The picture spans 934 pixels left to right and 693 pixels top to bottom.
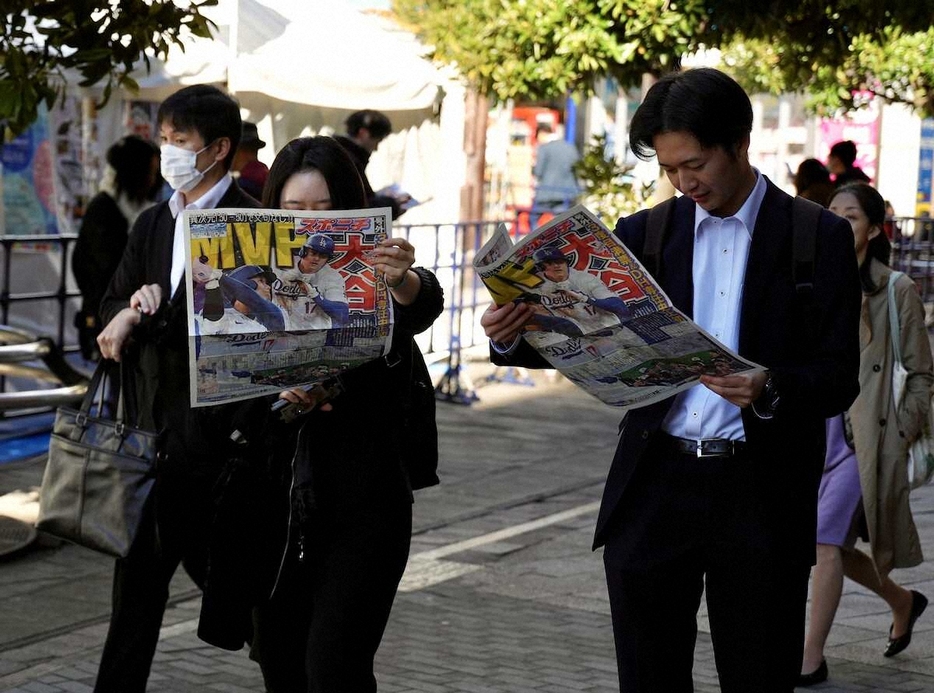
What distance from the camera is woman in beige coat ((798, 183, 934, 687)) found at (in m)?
5.34

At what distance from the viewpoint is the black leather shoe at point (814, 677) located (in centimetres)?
536

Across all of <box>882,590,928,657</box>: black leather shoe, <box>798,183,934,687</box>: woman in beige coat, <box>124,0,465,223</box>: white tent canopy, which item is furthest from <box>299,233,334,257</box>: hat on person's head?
<box>124,0,465,223</box>: white tent canopy

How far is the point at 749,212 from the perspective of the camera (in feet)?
10.8

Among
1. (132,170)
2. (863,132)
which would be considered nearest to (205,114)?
(132,170)

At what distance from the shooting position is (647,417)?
332 centimetres

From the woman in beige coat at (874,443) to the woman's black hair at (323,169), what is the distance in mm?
2355

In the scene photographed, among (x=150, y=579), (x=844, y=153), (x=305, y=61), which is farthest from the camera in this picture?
(x=305, y=61)

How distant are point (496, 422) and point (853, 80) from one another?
10.8m

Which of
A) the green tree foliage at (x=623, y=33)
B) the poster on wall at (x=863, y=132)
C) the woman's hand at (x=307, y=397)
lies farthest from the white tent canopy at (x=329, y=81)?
the poster on wall at (x=863, y=132)

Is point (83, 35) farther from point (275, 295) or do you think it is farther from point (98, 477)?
point (275, 295)

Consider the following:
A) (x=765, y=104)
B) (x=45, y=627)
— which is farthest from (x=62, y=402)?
(x=765, y=104)

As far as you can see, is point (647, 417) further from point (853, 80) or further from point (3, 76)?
point (853, 80)

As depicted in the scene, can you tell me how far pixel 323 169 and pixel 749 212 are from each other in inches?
39.0

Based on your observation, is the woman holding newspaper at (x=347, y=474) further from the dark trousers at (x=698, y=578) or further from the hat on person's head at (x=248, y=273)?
the dark trousers at (x=698, y=578)
